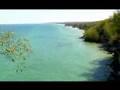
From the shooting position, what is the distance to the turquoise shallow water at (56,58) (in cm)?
455

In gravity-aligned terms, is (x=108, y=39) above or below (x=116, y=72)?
above

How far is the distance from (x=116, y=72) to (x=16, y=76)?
131cm

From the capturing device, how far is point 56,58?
4.61 meters

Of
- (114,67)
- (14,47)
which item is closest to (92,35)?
(114,67)

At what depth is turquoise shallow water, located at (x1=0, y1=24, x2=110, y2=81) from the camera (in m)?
4.55

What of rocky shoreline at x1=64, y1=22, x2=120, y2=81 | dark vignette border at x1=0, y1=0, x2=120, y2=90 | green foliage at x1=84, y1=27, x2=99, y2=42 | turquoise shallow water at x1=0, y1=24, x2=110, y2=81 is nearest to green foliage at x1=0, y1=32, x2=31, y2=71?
turquoise shallow water at x1=0, y1=24, x2=110, y2=81

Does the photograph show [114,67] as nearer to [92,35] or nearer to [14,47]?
[92,35]

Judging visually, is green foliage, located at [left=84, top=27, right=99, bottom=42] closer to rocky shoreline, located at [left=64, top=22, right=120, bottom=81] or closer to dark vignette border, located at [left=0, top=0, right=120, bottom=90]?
rocky shoreline, located at [left=64, top=22, right=120, bottom=81]
